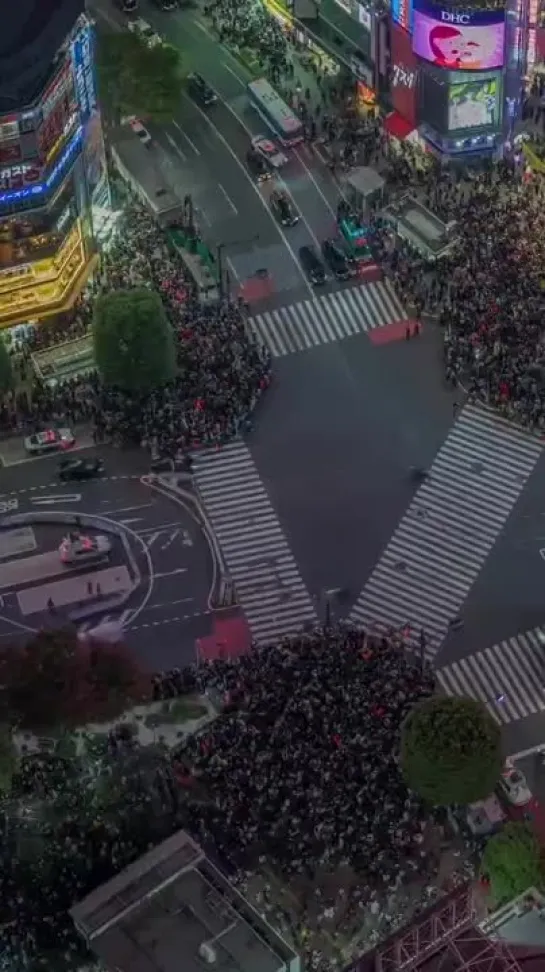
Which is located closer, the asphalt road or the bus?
the asphalt road

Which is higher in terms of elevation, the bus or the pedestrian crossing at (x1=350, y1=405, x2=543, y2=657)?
the bus

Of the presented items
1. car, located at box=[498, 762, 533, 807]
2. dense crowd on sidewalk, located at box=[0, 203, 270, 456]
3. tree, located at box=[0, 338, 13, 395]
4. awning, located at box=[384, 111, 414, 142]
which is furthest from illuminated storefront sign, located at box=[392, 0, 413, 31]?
car, located at box=[498, 762, 533, 807]

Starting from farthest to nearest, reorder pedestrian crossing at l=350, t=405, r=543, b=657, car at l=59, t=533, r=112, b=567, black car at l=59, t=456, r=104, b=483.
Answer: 1. black car at l=59, t=456, r=104, b=483
2. car at l=59, t=533, r=112, b=567
3. pedestrian crossing at l=350, t=405, r=543, b=657

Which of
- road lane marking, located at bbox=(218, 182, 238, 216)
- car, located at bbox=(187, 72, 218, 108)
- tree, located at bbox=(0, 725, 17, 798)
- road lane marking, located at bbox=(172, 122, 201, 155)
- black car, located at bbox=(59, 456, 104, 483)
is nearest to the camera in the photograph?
tree, located at bbox=(0, 725, 17, 798)

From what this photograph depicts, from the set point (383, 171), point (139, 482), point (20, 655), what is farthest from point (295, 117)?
point (20, 655)

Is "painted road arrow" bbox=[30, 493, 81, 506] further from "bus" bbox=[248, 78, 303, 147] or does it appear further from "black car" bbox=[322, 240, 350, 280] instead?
"bus" bbox=[248, 78, 303, 147]

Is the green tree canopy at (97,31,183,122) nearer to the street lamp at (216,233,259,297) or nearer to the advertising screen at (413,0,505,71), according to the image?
the street lamp at (216,233,259,297)

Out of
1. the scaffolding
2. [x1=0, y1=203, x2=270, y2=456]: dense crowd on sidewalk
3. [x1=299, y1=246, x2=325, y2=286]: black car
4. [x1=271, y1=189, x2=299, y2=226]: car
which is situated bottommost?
the scaffolding
